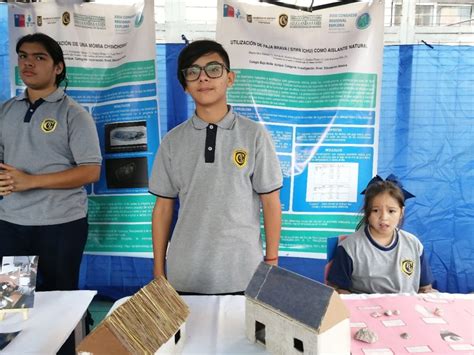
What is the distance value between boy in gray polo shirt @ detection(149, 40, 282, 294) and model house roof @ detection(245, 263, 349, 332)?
0.45 metres

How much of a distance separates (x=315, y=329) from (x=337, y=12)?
1888 millimetres

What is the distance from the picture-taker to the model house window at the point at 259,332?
99 centimetres

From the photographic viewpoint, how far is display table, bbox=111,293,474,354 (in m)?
0.98

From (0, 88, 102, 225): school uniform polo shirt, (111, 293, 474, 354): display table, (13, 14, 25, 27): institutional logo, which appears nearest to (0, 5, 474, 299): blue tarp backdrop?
(13, 14, 25, 27): institutional logo

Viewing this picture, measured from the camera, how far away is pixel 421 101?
241 centimetres

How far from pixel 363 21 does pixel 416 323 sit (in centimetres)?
168

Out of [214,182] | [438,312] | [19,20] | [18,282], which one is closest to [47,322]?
[18,282]

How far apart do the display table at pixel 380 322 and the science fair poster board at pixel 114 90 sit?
4.54ft

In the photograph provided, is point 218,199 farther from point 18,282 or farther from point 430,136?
point 430,136

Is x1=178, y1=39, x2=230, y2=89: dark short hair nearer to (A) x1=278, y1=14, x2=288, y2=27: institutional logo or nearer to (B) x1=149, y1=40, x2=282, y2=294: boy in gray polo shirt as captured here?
(B) x1=149, y1=40, x2=282, y2=294: boy in gray polo shirt

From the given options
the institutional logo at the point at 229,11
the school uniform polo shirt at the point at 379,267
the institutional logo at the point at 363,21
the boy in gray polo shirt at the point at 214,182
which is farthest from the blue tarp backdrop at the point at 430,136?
the boy in gray polo shirt at the point at 214,182

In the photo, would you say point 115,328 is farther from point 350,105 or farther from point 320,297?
point 350,105

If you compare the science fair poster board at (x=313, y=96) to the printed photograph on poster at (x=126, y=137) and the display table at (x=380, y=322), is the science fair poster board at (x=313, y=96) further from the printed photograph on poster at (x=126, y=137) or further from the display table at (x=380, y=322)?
the display table at (x=380, y=322)

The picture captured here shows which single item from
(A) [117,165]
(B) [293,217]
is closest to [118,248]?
(A) [117,165]
